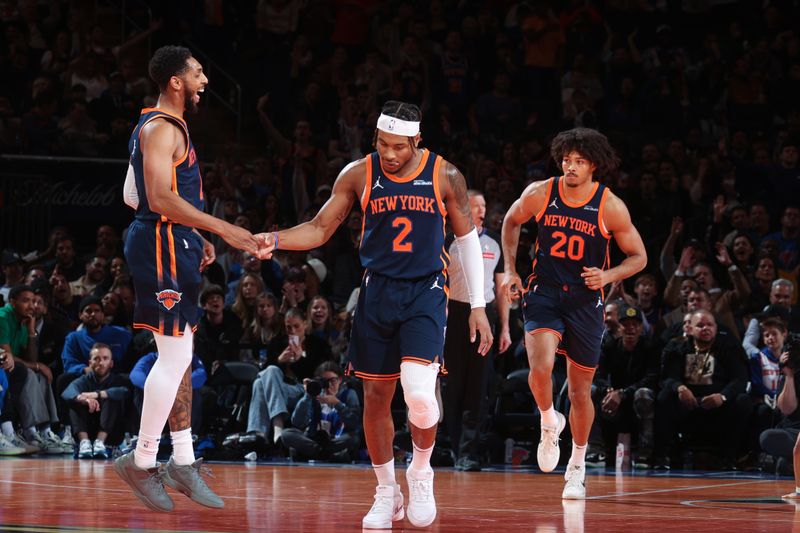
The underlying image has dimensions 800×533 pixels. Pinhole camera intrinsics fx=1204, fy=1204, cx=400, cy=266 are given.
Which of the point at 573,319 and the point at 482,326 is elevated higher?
the point at 573,319

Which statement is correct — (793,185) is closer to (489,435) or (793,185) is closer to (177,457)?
(489,435)

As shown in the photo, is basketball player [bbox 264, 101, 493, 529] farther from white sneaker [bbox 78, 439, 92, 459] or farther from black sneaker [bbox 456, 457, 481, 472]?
white sneaker [bbox 78, 439, 92, 459]

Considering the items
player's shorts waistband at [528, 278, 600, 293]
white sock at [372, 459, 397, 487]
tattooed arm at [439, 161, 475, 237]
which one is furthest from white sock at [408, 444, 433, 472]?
player's shorts waistband at [528, 278, 600, 293]

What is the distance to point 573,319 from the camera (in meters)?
7.59

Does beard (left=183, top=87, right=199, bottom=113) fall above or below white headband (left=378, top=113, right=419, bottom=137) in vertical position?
above

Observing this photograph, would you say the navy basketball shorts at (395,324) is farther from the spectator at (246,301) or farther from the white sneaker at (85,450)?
the spectator at (246,301)

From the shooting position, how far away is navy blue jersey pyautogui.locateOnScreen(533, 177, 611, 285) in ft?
25.0

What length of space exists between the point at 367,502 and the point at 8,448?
505 centimetres

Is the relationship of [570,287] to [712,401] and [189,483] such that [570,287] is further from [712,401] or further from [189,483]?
[712,401]

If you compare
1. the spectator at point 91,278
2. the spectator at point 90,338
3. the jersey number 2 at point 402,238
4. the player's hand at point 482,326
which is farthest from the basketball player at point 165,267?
the spectator at point 91,278

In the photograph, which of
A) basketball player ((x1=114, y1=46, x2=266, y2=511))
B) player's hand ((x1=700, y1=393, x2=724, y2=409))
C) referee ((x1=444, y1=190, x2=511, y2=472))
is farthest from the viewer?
player's hand ((x1=700, y1=393, x2=724, y2=409))

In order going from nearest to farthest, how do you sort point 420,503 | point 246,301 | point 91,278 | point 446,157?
point 420,503 → point 246,301 → point 91,278 → point 446,157

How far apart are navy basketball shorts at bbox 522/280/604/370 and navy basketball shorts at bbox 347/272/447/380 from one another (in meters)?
1.80

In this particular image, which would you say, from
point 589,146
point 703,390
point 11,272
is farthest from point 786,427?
point 11,272
